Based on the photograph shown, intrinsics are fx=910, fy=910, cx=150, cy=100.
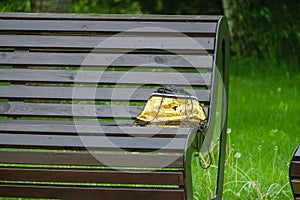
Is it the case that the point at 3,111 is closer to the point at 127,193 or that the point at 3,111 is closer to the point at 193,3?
the point at 127,193

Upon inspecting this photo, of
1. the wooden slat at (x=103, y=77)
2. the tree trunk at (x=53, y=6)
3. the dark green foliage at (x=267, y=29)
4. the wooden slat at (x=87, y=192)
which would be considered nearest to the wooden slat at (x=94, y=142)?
the wooden slat at (x=87, y=192)

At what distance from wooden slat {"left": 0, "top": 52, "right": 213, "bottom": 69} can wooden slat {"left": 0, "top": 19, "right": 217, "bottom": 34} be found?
12cm

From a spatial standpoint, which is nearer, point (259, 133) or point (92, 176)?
point (92, 176)

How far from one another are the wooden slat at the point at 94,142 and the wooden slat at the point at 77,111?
0.59 metres

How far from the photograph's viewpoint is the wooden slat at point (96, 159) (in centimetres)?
318

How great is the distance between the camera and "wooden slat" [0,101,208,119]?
4020mm

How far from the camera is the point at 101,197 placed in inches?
129

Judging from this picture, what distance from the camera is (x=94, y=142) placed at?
334cm

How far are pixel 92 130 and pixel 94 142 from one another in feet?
0.48

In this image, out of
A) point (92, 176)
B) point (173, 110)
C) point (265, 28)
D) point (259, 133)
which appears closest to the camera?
point (92, 176)

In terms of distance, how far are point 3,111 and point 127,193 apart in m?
1.09

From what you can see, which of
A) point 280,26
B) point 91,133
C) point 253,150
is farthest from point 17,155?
point 280,26

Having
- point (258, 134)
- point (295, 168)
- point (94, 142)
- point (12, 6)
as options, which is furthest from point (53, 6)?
point (295, 168)

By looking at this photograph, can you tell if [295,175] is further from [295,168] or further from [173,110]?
[173,110]
